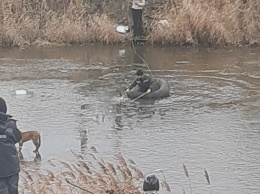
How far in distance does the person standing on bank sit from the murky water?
910 mm

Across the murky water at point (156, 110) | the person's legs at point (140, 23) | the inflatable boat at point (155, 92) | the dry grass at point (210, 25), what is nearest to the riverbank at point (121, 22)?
the dry grass at point (210, 25)

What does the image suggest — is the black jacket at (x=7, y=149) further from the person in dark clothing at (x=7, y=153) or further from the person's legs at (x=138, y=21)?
the person's legs at (x=138, y=21)

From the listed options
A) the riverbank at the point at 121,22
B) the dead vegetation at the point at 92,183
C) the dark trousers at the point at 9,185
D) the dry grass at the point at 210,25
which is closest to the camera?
the dark trousers at the point at 9,185

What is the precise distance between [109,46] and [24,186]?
14.8 meters

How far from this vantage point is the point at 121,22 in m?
24.9

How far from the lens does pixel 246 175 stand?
10.5m

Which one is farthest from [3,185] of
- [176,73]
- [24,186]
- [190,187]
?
[176,73]

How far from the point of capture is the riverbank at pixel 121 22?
75.4 feet

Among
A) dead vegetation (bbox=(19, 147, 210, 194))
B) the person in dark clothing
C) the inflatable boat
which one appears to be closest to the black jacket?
the person in dark clothing

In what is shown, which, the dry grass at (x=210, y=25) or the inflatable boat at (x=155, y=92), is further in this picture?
the dry grass at (x=210, y=25)

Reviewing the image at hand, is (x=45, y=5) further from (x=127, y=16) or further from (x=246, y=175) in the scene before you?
(x=246, y=175)

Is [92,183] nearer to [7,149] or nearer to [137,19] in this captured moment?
[7,149]

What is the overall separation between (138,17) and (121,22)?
1.46 meters

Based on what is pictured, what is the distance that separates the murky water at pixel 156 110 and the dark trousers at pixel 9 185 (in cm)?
254
